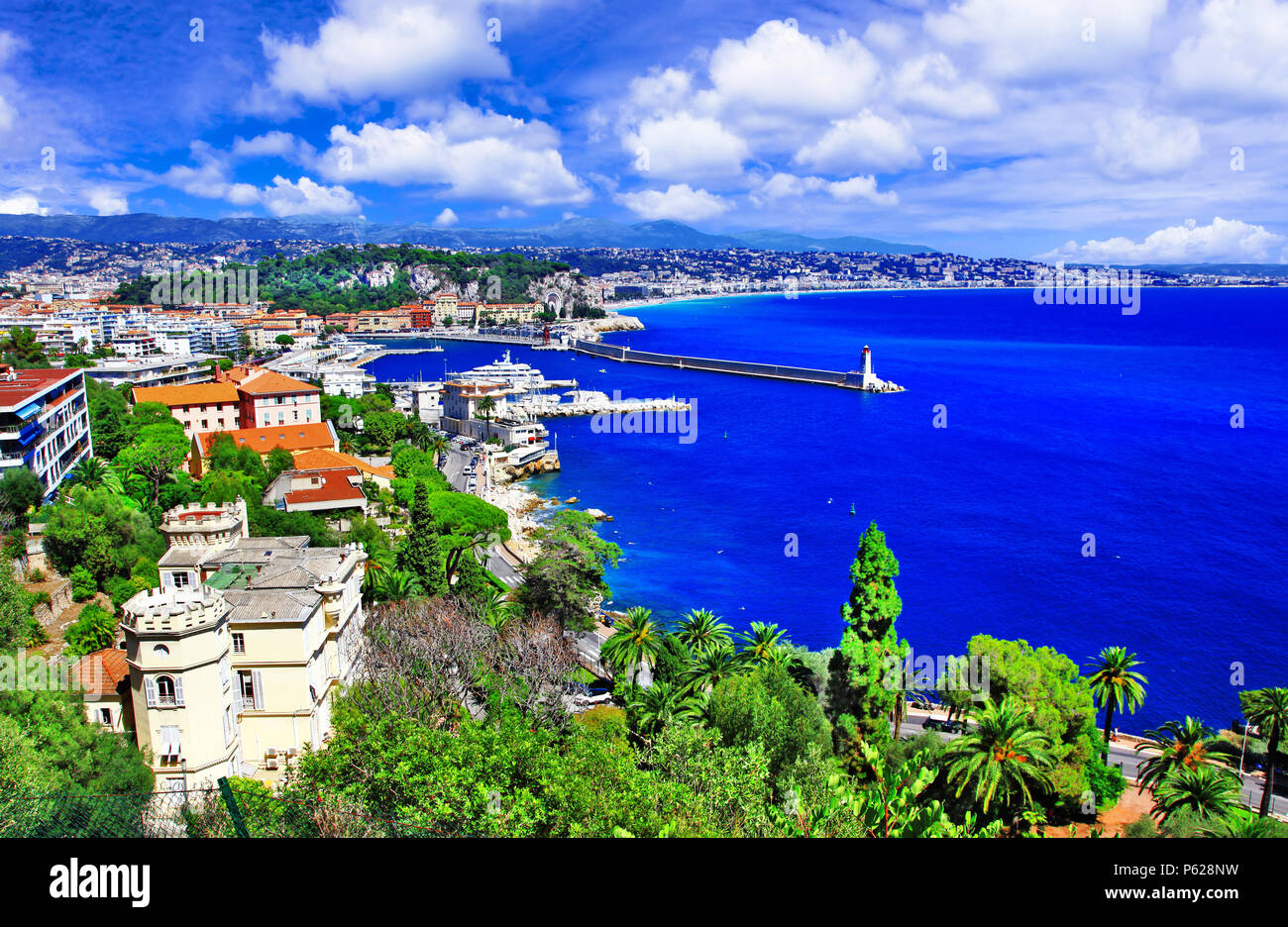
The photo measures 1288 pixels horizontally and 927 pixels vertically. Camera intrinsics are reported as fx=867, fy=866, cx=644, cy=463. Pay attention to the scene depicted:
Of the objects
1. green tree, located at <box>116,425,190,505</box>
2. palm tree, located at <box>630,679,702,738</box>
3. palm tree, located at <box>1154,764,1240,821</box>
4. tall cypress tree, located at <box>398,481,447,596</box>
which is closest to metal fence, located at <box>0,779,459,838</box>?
palm tree, located at <box>630,679,702,738</box>

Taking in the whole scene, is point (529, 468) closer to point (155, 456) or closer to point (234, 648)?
point (155, 456)

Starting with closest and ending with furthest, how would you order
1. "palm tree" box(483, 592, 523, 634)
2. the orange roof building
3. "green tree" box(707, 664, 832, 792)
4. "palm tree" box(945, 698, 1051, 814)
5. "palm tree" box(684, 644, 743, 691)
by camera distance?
1. "palm tree" box(945, 698, 1051, 814)
2. "green tree" box(707, 664, 832, 792)
3. "palm tree" box(684, 644, 743, 691)
4. "palm tree" box(483, 592, 523, 634)
5. the orange roof building

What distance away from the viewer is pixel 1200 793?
37.7 ft

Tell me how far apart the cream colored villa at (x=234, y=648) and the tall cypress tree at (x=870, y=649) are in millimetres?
8620

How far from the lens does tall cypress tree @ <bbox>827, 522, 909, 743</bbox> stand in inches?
602

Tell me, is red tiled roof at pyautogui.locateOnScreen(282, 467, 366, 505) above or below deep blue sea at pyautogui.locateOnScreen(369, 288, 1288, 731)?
above

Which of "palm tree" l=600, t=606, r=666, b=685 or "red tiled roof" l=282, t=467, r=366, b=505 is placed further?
"red tiled roof" l=282, t=467, r=366, b=505

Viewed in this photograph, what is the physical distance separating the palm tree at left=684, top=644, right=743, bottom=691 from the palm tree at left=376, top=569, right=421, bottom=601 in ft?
19.9

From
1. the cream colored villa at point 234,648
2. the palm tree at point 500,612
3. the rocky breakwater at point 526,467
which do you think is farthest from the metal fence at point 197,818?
the rocky breakwater at point 526,467

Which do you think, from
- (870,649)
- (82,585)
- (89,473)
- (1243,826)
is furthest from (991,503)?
(89,473)

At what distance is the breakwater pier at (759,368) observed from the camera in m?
69.1

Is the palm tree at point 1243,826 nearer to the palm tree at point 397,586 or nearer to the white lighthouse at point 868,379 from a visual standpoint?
the palm tree at point 397,586

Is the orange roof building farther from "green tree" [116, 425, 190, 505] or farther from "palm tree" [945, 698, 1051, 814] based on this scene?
"palm tree" [945, 698, 1051, 814]
